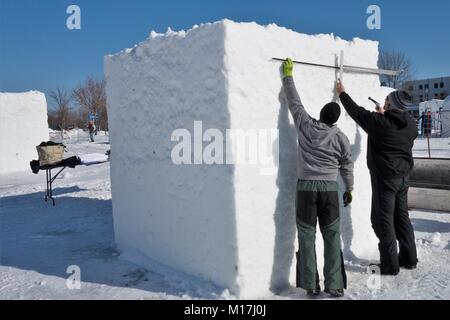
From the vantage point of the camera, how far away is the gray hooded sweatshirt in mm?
3840

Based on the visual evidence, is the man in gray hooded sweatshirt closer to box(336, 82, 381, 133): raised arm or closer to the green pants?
the green pants

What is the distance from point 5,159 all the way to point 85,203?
8.39 m

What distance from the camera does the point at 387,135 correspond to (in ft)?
14.1

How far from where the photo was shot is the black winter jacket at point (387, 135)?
168 inches

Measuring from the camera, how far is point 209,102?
381cm

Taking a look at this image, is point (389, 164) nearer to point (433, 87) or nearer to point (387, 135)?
point (387, 135)

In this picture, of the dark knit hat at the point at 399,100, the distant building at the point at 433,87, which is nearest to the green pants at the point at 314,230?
the dark knit hat at the point at 399,100

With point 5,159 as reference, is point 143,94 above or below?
above

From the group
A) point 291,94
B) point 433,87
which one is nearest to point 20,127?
point 291,94

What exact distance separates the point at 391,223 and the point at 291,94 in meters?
1.80

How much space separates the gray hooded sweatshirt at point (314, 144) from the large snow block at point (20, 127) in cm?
1427

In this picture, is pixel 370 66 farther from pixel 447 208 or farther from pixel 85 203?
pixel 85 203

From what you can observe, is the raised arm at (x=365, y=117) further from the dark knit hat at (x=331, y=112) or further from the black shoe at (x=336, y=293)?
the black shoe at (x=336, y=293)
